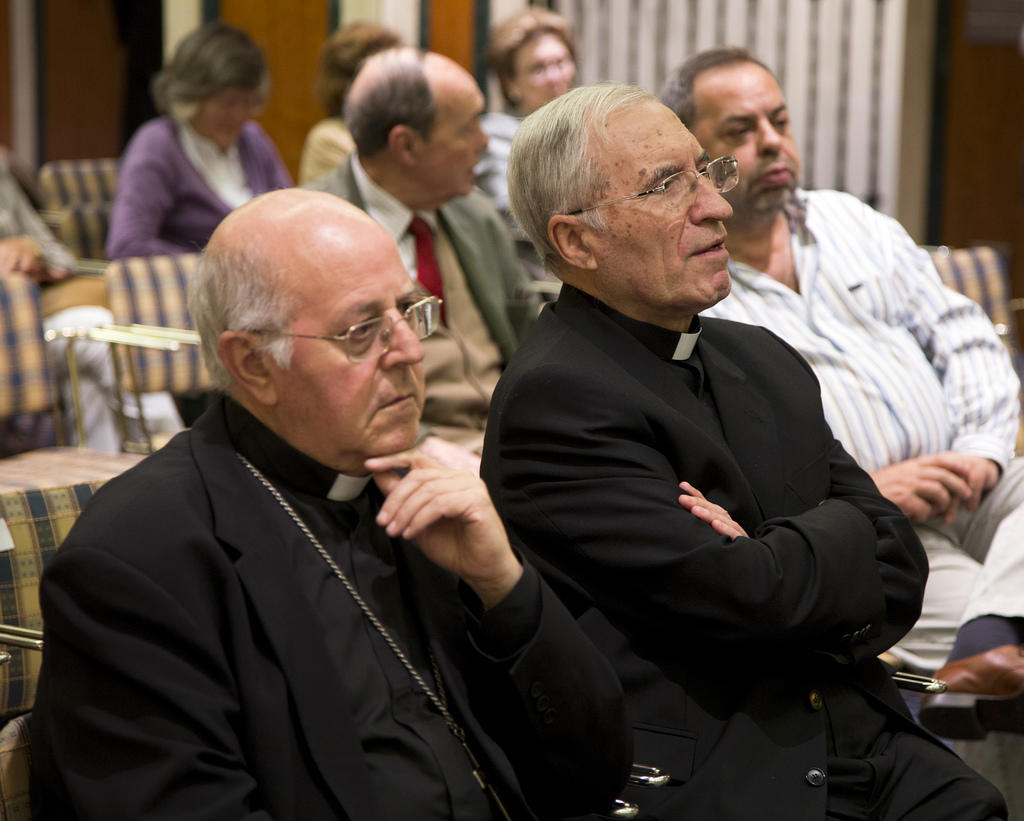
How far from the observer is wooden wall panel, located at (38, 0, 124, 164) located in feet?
29.0

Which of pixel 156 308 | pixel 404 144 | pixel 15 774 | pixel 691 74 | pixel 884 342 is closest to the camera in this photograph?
pixel 15 774

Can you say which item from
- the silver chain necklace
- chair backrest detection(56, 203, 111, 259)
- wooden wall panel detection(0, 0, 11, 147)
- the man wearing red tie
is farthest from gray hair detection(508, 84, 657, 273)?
wooden wall panel detection(0, 0, 11, 147)

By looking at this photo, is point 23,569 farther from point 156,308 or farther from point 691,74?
point 156,308

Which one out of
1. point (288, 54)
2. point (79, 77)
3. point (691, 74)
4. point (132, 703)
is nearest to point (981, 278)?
point (691, 74)

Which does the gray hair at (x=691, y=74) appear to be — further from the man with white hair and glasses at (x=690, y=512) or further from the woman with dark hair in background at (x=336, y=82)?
the woman with dark hair in background at (x=336, y=82)

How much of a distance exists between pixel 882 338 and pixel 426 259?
1135 millimetres

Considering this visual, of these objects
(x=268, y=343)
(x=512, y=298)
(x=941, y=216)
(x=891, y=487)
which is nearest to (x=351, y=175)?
(x=512, y=298)

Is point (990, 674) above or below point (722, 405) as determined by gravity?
below

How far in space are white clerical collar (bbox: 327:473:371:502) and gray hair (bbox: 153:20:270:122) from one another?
3.85m

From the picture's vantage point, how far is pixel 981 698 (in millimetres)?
2135

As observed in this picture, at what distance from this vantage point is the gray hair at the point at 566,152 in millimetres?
1911

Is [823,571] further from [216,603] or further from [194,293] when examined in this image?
[194,293]

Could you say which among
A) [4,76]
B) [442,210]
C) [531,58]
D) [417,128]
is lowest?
[442,210]

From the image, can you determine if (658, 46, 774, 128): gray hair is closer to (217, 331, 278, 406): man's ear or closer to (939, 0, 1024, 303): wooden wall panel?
(217, 331, 278, 406): man's ear
